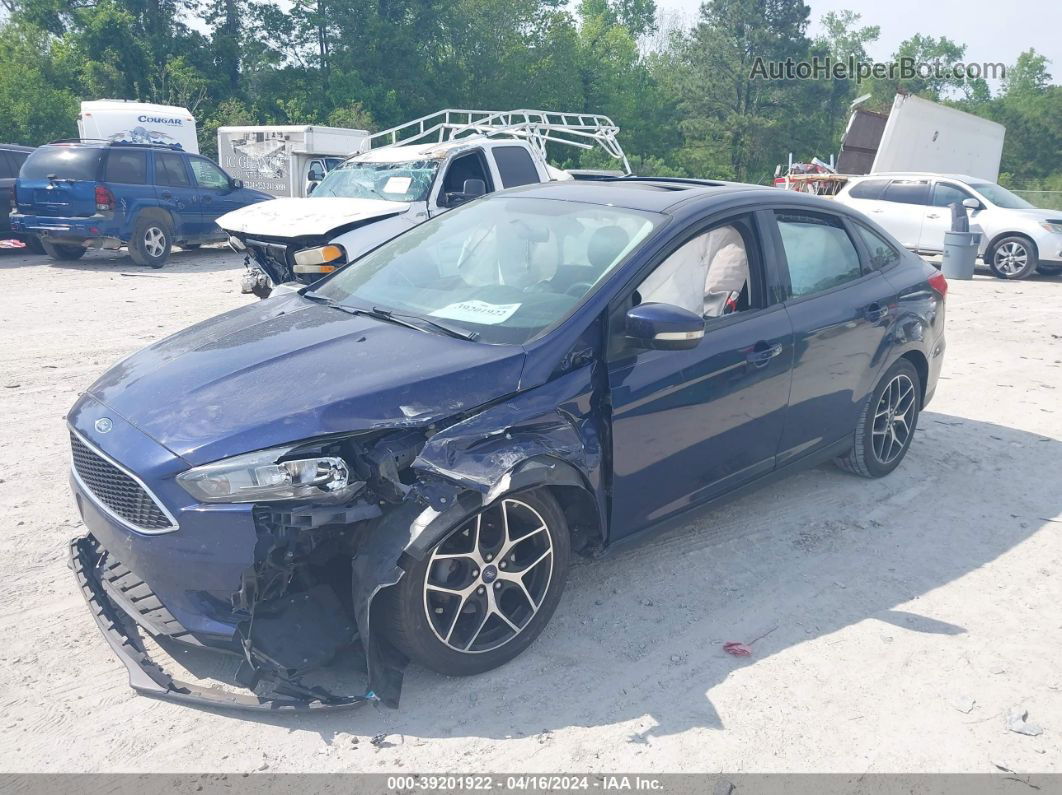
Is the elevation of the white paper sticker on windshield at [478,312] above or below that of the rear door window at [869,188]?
below

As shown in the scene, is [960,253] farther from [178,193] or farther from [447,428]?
[447,428]

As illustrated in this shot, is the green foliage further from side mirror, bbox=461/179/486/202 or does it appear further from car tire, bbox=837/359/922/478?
car tire, bbox=837/359/922/478

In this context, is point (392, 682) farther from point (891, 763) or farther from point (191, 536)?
point (891, 763)

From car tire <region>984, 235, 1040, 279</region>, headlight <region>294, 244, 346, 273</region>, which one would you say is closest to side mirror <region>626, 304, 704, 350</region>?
headlight <region>294, 244, 346, 273</region>

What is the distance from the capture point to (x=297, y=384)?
327 cm

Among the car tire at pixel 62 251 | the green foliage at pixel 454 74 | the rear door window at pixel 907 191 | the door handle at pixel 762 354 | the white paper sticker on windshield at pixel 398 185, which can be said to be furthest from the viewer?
the green foliage at pixel 454 74

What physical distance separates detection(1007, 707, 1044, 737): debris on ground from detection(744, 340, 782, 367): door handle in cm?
175

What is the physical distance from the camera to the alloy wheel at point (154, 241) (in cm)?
1380

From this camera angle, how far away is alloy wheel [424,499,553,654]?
10.6ft

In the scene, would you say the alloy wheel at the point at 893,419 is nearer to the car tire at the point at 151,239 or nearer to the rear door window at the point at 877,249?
the rear door window at the point at 877,249

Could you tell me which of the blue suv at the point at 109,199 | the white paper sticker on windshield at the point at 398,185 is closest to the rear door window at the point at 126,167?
the blue suv at the point at 109,199

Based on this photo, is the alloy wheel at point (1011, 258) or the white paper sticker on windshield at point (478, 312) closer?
the white paper sticker on windshield at point (478, 312)

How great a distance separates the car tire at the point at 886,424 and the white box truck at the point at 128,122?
60.2ft
